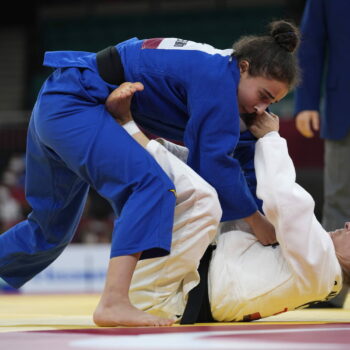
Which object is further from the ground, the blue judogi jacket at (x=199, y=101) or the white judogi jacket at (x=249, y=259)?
the blue judogi jacket at (x=199, y=101)

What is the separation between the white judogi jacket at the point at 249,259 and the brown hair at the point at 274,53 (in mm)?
218

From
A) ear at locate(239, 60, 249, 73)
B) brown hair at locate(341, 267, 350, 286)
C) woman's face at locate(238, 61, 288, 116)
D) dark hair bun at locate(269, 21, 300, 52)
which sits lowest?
brown hair at locate(341, 267, 350, 286)

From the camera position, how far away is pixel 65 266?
614 centimetres

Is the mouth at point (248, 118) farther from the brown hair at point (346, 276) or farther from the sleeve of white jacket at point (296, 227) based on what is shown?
the brown hair at point (346, 276)

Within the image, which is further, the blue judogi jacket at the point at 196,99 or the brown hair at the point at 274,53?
the brown hair at the point at 274,53

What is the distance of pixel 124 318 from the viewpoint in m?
2.05

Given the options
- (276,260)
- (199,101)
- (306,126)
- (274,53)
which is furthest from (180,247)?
(306,126)

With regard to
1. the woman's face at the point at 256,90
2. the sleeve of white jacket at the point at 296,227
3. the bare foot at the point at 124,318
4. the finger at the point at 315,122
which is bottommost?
the bare foot at the point at 124,318

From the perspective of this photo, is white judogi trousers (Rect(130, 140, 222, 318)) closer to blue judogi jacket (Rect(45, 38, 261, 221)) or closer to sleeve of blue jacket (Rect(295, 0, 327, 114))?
blue judogi jacket (Rect(45, 38, 261, 221))

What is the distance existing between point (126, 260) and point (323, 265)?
600 mm

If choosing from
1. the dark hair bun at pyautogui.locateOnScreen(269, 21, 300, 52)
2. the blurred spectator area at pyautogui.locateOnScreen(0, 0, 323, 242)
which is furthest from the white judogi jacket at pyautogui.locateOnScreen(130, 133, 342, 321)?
the blurred spectator area at pyautogui.locateOnScreen(0, 0, 323, 242)

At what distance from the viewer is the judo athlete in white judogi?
2191 mm

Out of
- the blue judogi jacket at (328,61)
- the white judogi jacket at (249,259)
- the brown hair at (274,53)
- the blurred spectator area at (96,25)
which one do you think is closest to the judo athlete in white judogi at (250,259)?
the white judogi jacket at (249,259)

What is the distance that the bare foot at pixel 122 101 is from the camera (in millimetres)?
2332
